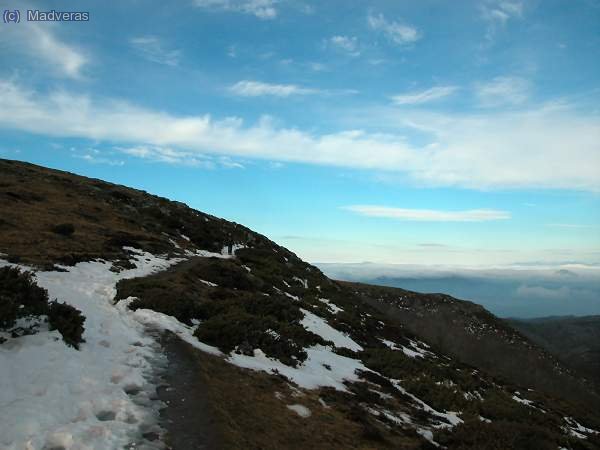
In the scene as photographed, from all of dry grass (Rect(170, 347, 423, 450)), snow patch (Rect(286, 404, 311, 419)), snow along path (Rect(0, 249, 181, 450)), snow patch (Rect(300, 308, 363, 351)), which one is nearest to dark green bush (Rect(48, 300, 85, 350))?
snow along path (Rect(0, 249, 181, 450))

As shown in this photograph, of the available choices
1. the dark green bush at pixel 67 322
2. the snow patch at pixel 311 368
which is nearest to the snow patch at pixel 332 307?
the snow patch at pixel 311 368

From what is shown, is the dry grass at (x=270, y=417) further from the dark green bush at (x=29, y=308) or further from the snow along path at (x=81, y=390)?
the dark green bush at (x=29, y=308)

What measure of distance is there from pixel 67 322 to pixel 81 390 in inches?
124

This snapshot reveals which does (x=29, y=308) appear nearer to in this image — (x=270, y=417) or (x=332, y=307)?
(x=270, y=417)

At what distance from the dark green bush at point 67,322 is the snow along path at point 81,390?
0.21 meters

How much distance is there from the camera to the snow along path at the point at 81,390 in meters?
6.43

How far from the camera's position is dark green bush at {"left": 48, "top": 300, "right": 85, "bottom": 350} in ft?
33.5

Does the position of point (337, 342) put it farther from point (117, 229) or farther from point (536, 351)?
point (536, 351)

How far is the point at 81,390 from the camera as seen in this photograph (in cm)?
816

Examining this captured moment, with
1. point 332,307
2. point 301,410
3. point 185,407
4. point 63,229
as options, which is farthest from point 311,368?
point 63,229

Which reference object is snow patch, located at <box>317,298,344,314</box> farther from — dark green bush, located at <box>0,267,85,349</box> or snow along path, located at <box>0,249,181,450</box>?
dark green bush, located at <box>0,267,85,349</box>

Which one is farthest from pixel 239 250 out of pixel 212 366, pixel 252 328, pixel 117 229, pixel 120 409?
pixel 120 409

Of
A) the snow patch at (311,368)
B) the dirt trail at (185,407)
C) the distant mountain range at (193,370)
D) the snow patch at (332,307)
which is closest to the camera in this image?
the dirt trail at (185,407)

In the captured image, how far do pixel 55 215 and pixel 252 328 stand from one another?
2636cm
